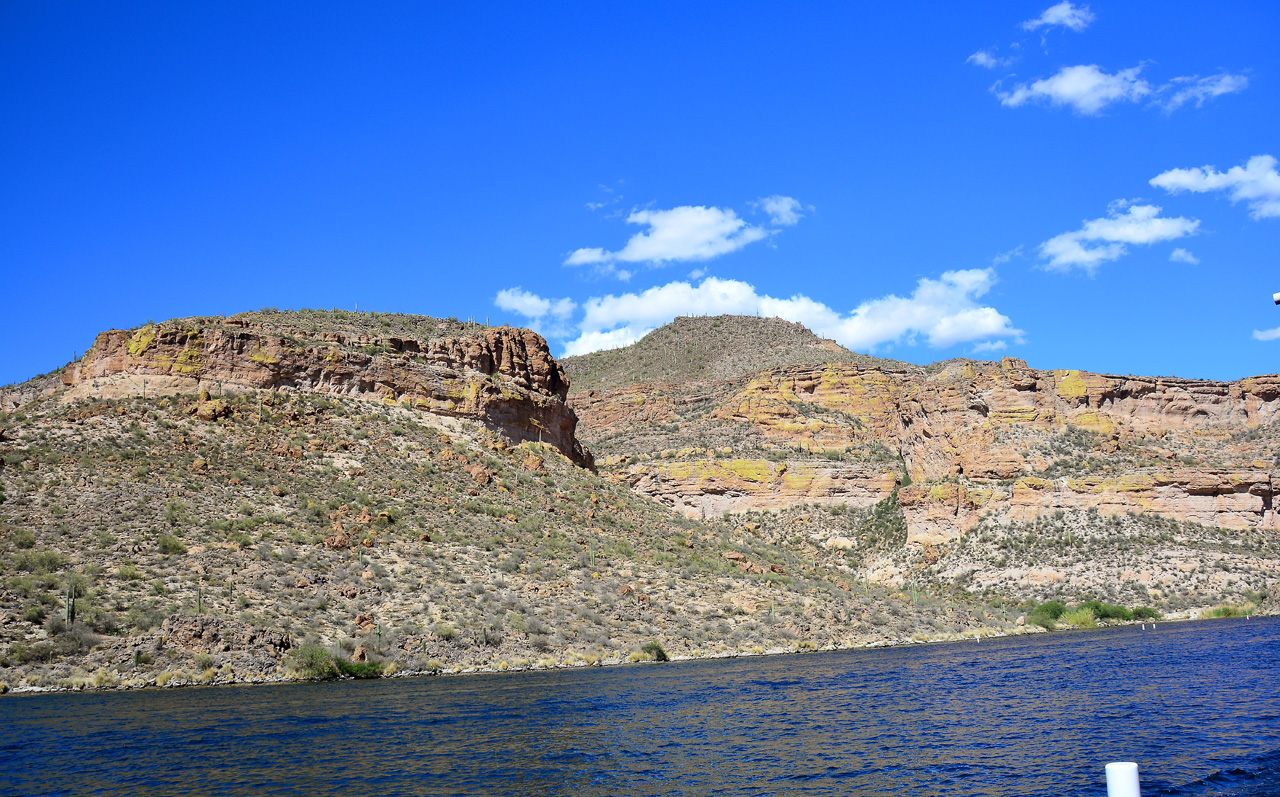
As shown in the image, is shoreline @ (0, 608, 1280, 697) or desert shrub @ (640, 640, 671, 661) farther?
desert shrub @ (640, 640, 671, 661)

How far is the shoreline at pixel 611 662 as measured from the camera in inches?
1045

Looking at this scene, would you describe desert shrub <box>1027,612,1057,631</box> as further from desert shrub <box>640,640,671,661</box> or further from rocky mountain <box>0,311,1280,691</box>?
desert shrub <box>640,640,671,661</box>

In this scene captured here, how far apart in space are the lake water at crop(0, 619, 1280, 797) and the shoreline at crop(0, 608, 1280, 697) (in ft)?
3.60

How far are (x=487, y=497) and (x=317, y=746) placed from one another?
24.8 meters

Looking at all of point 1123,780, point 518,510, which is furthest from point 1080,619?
point 1123,780

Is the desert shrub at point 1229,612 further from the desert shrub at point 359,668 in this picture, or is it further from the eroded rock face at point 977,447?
the desert shrub at point 359,668

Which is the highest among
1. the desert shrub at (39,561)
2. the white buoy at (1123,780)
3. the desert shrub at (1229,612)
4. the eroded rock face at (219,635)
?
the desert shrub at (39,561)

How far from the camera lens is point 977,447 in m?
69.9

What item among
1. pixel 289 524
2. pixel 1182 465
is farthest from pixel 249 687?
pixel 1182 465

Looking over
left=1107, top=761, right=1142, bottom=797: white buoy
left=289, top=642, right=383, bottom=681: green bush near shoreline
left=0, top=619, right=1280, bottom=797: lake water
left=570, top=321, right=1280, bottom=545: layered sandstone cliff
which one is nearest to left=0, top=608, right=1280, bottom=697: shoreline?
left=289, top=642, right=383, bottom=681: green bush near shoreline

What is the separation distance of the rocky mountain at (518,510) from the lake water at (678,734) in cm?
361

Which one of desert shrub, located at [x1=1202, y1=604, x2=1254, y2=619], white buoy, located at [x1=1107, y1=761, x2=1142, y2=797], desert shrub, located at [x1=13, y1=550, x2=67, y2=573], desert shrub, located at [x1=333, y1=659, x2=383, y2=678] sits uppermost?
desert shrub, located at [x1=13, y1=550, x2=67, y2=573]

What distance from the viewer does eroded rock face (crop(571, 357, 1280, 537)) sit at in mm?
63188

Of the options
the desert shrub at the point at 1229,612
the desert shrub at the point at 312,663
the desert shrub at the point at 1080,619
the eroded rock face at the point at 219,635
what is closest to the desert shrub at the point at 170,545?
the eroded rock face at the point at 219,635
